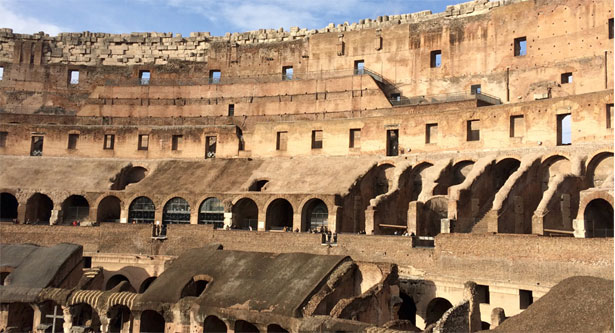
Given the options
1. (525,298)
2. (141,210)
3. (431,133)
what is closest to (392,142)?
(431,133)

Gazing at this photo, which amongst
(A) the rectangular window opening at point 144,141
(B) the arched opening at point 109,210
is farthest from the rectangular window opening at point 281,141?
(B) the arched opening at point 109,210

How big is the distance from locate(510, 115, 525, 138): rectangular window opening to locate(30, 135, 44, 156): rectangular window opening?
2965 centimetres

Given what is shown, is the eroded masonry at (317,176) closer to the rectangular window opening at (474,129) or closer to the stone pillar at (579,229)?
the stone pillar at (579,229)

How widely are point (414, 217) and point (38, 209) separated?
22.8 meters

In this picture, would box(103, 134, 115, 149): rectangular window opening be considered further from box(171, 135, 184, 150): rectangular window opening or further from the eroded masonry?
box(171, 135, 184, 150): rectangular window opening

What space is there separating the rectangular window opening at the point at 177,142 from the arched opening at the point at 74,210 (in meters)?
6.52

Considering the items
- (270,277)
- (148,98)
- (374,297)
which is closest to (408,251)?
(374,297)

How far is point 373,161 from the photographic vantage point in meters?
32.6

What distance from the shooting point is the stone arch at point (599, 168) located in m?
26.0

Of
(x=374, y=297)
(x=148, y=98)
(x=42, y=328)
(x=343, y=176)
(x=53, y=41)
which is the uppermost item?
(x=53, y=41)

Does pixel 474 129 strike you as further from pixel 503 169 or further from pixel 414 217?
pixel 414 217

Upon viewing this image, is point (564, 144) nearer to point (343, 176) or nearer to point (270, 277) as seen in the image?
point (343, 176)

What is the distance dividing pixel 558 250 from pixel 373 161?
1340cm

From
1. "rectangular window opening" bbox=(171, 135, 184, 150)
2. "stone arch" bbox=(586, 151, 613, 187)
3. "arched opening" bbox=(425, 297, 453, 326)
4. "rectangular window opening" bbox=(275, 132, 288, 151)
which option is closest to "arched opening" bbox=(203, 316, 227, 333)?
"arched opening" bbox=(425, 297, 453, 326)
